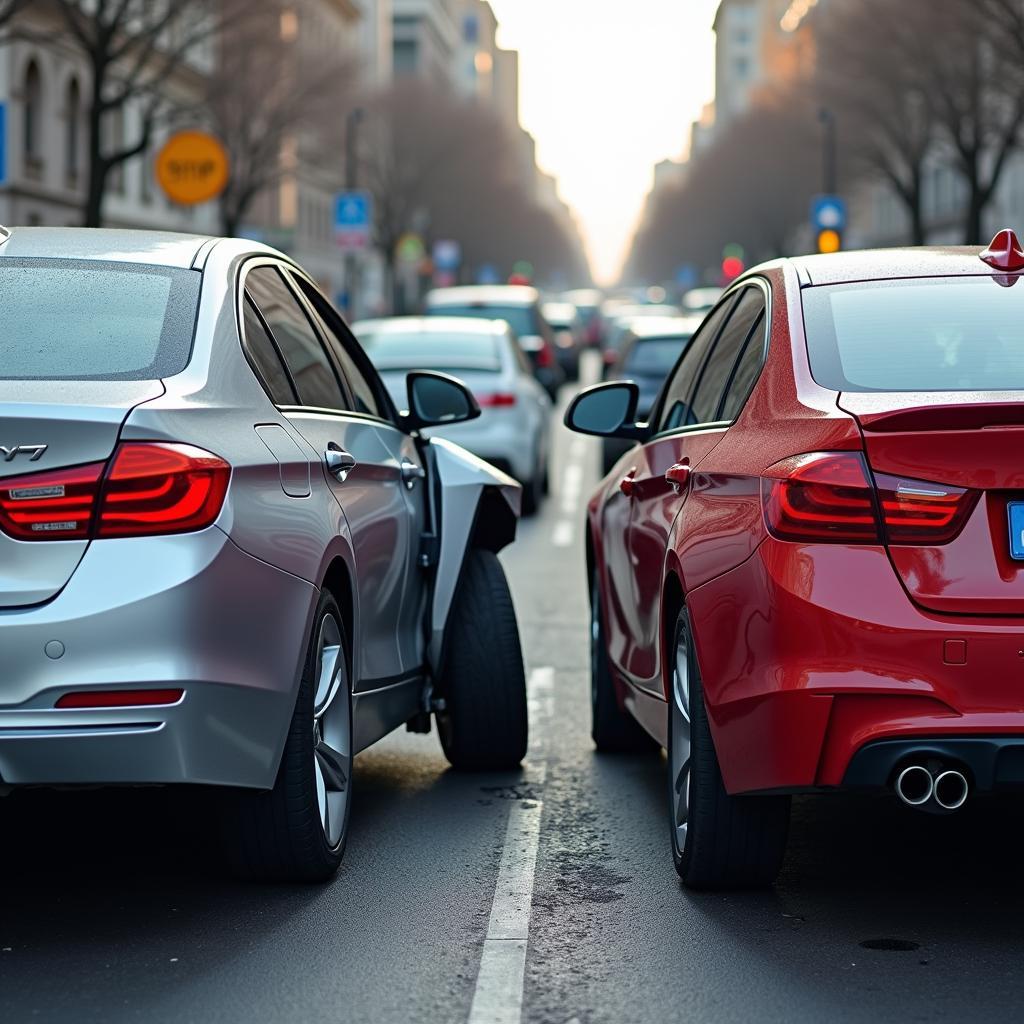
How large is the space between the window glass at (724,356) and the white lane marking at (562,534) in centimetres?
995

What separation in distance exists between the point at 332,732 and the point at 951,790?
1.66 metres

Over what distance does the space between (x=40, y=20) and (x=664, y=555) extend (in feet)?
137

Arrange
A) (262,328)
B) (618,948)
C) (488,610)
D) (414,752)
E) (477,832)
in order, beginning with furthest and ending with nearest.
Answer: (414,752) → (488,610) → (477,832) → (262,328) → (618,948)

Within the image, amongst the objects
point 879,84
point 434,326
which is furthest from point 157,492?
point 879,84

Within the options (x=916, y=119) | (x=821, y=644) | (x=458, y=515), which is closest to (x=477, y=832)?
(x=458, y=515)

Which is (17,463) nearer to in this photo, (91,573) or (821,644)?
(91,573)

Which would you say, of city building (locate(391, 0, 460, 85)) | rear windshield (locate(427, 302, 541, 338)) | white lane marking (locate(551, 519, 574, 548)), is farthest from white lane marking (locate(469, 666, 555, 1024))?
city building (locate(391, 0, 460, 85))

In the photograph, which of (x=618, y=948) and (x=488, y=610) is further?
(x=488, y=610)

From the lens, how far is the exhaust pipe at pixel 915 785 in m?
4.67

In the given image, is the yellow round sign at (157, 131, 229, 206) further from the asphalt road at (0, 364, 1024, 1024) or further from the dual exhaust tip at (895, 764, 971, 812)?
the dual exhaust tip at (895, 764, 971, 812)

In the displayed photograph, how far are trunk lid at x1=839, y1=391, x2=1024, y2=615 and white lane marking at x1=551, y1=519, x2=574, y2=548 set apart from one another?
1155 centimetres

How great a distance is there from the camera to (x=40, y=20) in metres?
45.0

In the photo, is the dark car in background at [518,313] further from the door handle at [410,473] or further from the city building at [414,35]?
the city building at [414,35]

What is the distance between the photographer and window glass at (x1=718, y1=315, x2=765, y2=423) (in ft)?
18.1
